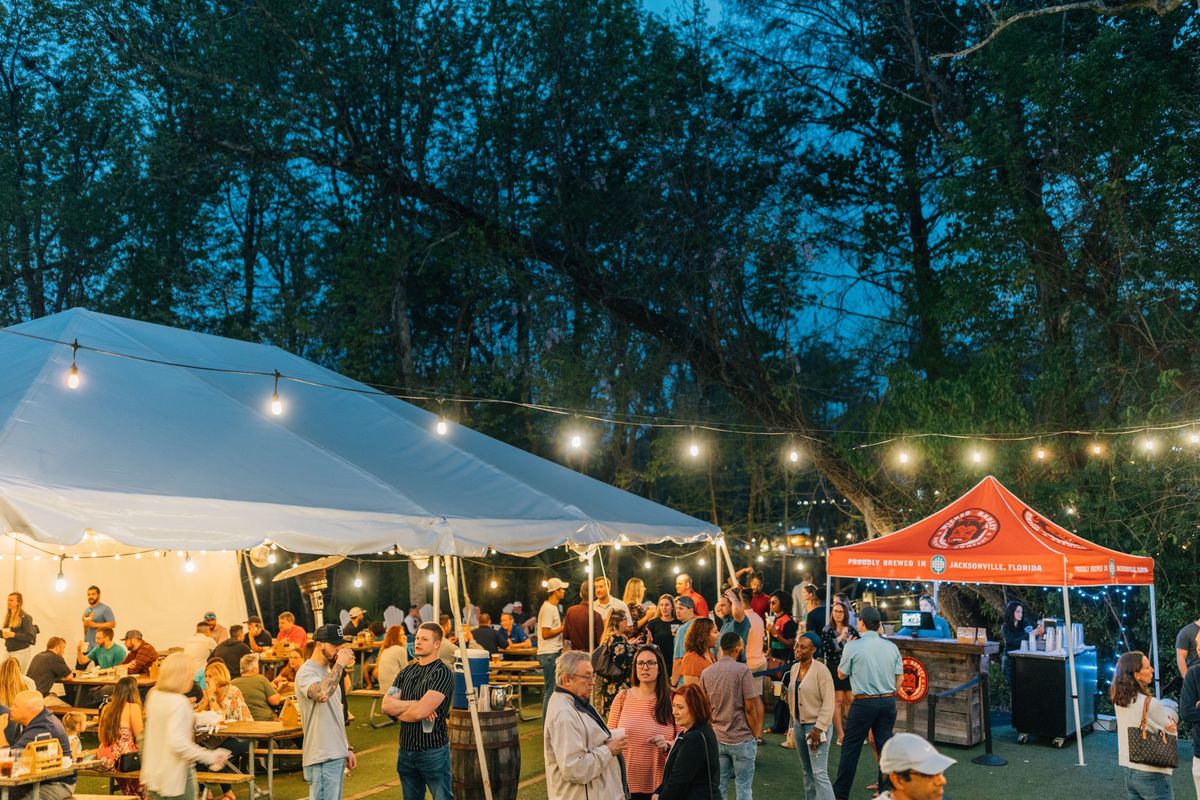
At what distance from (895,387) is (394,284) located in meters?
9.89

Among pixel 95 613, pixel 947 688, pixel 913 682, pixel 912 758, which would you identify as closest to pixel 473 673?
pixel 913 682

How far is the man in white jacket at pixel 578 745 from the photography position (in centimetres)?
443

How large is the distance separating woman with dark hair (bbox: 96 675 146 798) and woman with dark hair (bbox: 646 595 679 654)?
16.2 ft

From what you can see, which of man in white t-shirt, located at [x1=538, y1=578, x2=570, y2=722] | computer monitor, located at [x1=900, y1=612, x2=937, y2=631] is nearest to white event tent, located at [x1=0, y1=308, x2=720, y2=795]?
man in white t-shirt, located at [x1=538, y1=578, x2=570, y2=722]

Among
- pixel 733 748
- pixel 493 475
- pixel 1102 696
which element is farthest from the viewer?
pixel 1102 696

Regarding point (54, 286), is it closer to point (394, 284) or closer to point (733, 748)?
point (394, 284)

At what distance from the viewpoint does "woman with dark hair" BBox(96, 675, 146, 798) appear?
6969mm

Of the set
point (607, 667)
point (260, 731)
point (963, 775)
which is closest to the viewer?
point (260, 731)

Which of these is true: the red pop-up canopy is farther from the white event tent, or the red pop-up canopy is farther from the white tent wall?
the white tent wall

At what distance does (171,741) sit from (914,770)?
4.27 metres

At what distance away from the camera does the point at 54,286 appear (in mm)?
22766

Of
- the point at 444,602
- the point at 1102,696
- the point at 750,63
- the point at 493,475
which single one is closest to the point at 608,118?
the point at 750,63

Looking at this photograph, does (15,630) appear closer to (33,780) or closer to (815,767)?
(33,780)

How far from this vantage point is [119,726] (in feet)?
23.0
